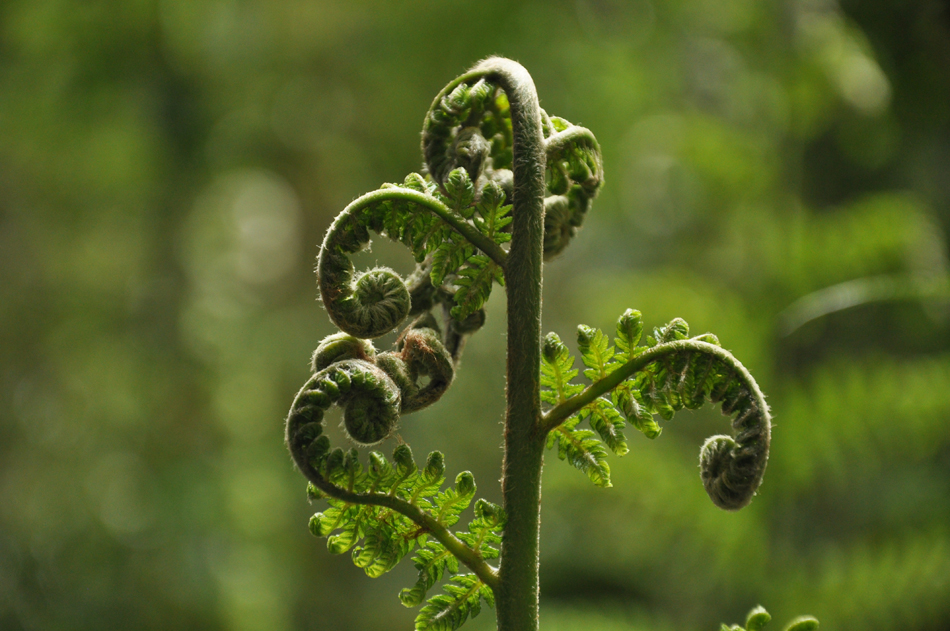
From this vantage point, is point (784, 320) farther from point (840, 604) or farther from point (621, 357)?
point (621, 357)

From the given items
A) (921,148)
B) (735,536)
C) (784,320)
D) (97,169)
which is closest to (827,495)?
(735,536)

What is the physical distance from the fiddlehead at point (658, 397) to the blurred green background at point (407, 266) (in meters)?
1.51

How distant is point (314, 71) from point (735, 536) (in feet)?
14.7

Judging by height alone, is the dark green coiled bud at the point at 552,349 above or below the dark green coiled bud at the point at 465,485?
above

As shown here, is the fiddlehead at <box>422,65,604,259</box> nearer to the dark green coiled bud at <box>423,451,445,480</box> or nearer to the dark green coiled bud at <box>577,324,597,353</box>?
the dark green coiled bud at <box>577,324,597,353</box>

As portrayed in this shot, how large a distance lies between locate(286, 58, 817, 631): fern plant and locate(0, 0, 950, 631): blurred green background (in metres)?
1.51

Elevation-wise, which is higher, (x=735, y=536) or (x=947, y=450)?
(x=947, y=450)

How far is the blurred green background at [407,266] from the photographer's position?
216cm

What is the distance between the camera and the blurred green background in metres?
2.16

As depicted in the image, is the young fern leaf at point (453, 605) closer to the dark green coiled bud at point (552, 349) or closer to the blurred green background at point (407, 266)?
the dark green coiled bud at point (552, 349)

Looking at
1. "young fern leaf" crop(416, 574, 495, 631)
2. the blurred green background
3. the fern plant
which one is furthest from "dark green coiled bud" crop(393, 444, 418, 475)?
the blurred green background

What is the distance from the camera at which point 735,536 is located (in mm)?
2088

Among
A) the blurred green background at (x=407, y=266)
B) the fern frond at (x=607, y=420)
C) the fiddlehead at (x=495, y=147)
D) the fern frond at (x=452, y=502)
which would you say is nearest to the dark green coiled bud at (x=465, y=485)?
the fern frond at (x=452, y=502)

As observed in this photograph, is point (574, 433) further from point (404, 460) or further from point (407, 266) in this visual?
point (407, 266)
